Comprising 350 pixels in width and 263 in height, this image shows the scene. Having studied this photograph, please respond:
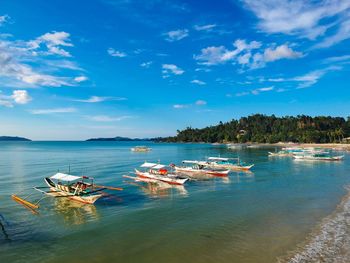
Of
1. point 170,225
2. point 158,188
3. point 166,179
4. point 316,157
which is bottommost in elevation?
point 170,225

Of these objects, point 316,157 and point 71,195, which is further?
point 316,157

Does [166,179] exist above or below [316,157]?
below

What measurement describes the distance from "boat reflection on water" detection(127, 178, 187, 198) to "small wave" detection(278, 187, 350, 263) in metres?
17.9

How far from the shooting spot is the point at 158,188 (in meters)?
40.5

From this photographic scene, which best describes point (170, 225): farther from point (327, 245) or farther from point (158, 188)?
point (158, 188)

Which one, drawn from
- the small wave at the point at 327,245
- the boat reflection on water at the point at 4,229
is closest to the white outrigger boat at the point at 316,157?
the small wave at the point at 327,245

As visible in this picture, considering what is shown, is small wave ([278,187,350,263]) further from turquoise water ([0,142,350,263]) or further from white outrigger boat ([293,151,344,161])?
white outrigger boat ([293,151,344,161])

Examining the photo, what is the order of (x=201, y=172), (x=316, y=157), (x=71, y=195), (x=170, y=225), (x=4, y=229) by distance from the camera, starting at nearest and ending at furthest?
(x=4, y=229) → (x=170, y=225) → (x=71, y=195) → (x=201, y=172) → (x=316, y=157)

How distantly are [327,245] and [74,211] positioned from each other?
22.5 metres

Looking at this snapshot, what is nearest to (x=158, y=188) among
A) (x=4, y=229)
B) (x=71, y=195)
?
(x=71, y=195)

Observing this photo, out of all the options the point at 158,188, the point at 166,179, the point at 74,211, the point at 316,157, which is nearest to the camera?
the point at 74,211

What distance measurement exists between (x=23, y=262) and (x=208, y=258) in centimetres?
1134

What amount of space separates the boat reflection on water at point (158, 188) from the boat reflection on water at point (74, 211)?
932 centimetres

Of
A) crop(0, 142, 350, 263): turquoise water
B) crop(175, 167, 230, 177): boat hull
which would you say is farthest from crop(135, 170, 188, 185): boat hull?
crop(175, 167, 230, 177): boat hull
